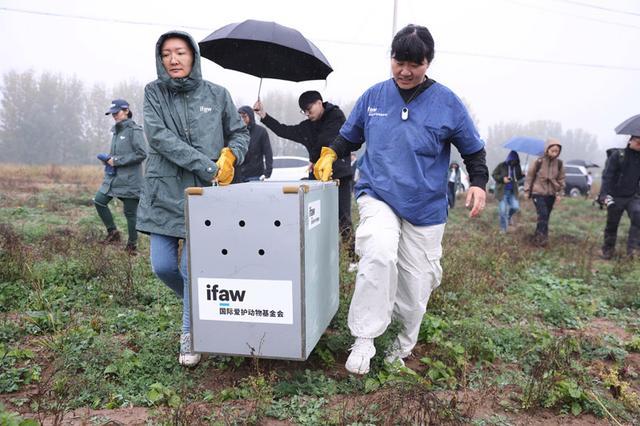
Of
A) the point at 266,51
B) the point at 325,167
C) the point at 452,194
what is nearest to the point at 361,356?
the point at 325,167

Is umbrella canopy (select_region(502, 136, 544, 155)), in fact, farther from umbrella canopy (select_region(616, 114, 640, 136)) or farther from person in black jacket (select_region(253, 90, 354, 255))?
person in black jacket (select_region(253, 90, 354, 255))

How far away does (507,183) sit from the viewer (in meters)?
9.05

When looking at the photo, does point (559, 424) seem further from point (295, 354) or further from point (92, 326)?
point (92, 326)

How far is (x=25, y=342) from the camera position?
3049 millimetres

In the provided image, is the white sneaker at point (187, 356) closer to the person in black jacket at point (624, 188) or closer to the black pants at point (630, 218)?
the person in black jacket at point (624, 188)

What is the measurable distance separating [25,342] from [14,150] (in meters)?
33.5

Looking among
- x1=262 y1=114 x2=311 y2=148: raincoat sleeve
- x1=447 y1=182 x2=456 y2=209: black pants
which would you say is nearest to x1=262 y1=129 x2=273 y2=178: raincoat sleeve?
x1=262 y1=114 x2=311 y2=148: raincoat sleeve

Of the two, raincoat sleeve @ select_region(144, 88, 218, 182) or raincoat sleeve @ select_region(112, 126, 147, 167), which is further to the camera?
raincoat sleeve @ select_region(112, 126, 147, 167)

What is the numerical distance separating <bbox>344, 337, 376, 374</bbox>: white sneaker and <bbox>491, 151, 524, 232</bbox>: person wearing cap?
23.3 ft

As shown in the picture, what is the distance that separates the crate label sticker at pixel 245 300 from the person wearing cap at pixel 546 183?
6.32m

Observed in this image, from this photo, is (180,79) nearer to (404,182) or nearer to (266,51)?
(404,182)

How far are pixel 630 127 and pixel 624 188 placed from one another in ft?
2.90

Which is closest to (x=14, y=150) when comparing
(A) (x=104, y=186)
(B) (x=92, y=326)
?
(A) (x=104, y=186)

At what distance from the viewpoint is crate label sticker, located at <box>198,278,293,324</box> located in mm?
2287
